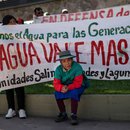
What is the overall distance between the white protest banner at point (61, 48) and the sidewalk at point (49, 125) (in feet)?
2.28

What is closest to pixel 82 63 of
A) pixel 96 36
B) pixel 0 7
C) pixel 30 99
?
pixel 96 36

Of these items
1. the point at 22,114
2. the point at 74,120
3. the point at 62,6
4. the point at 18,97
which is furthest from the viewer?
the point at 62,6

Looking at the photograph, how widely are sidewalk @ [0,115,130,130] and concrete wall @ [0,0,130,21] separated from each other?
412 inches

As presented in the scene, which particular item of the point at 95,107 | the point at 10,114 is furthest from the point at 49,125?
the point at 10,114

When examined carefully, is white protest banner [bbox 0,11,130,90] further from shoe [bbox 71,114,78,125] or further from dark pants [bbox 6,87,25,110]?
shoe [bbox 71,114,78,125]

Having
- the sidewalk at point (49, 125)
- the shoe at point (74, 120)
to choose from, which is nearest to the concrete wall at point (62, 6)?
the sidewalk at point (49, 125)

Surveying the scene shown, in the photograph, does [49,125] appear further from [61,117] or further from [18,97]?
[18,97]

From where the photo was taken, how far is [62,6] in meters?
19.7

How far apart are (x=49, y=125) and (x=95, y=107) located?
771 millimetres

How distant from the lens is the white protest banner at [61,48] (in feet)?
25.5

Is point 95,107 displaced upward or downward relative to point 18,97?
downward

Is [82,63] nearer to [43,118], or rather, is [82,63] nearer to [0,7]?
[43,118]

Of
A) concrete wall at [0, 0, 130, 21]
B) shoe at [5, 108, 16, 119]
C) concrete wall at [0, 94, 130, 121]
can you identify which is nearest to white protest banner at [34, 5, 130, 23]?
concrete wall at [0, 94, 130, 121]

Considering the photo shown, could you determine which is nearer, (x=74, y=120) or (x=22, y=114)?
(x=74, y=120)
